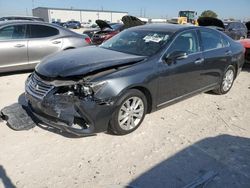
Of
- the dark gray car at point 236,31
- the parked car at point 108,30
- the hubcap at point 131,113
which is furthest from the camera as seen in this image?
the dark gray car at point 236,31

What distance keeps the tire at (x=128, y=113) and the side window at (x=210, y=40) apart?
1985 mm

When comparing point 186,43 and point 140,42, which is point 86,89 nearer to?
point 140,42

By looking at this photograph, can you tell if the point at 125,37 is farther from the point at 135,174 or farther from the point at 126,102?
the point at 135,174

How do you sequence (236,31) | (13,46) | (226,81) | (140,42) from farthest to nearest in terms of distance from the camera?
(236,31) → (13,46) → (226,81) → (140,42)

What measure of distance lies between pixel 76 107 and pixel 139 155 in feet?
3.38

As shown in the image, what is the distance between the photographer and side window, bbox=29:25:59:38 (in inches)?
292

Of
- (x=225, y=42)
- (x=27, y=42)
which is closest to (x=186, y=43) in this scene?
(x=225, y=42)

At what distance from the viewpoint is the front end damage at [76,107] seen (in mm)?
3564

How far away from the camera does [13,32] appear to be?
711 cm

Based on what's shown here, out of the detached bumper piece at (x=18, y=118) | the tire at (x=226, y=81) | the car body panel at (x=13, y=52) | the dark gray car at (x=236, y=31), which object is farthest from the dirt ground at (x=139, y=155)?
the dark gray car at (x=236, y=31)

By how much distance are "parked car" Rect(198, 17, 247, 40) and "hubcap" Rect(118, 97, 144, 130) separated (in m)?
12.1

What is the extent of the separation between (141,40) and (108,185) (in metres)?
2.73

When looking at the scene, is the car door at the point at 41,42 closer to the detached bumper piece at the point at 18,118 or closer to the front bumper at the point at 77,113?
the detached bumper piece at the point at 18,118

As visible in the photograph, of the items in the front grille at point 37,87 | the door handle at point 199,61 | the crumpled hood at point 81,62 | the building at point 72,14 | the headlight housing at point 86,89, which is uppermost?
the crumpled hood at point 81,62
